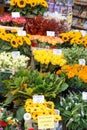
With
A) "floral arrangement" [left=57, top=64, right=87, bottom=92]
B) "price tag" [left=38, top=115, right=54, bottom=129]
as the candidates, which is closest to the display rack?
"floral arrangement" [left=57, top=64, right=87, bottom=92]

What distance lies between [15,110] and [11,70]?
0.51m

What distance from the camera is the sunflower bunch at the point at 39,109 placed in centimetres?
297

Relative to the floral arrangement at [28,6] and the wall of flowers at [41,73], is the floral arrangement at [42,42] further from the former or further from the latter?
the floral arrangement at [28,6]

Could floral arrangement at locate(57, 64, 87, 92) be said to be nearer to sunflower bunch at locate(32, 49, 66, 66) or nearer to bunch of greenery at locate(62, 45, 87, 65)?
sunflower bunch at locate(32, 49, 66, 66)

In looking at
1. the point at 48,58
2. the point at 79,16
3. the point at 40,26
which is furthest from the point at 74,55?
the point at 79,16

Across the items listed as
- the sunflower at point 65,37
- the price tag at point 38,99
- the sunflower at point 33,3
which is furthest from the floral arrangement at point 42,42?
the price tag at point 38,99

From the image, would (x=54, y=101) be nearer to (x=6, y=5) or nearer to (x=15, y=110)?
(x=15, y=110)

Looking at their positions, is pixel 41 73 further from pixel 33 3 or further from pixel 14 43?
pixel 33 3

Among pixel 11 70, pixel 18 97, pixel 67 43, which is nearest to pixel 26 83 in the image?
pixel 18 97

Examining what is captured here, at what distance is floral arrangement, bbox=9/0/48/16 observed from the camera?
516 centimetres

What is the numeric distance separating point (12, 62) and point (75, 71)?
26.4 inches

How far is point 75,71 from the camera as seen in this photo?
12.1 ft

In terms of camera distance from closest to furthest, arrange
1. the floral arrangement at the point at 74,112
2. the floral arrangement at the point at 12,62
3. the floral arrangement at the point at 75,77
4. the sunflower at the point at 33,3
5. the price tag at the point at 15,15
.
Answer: the floral arrangement at the point at 74,112 → the floral arrangement at the point at 75,77 → the floral arrangement at the point at 12,62 → the price tag at the point at 15,15 → the sunflower at the point at 33,3

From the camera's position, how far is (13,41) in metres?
4.19
